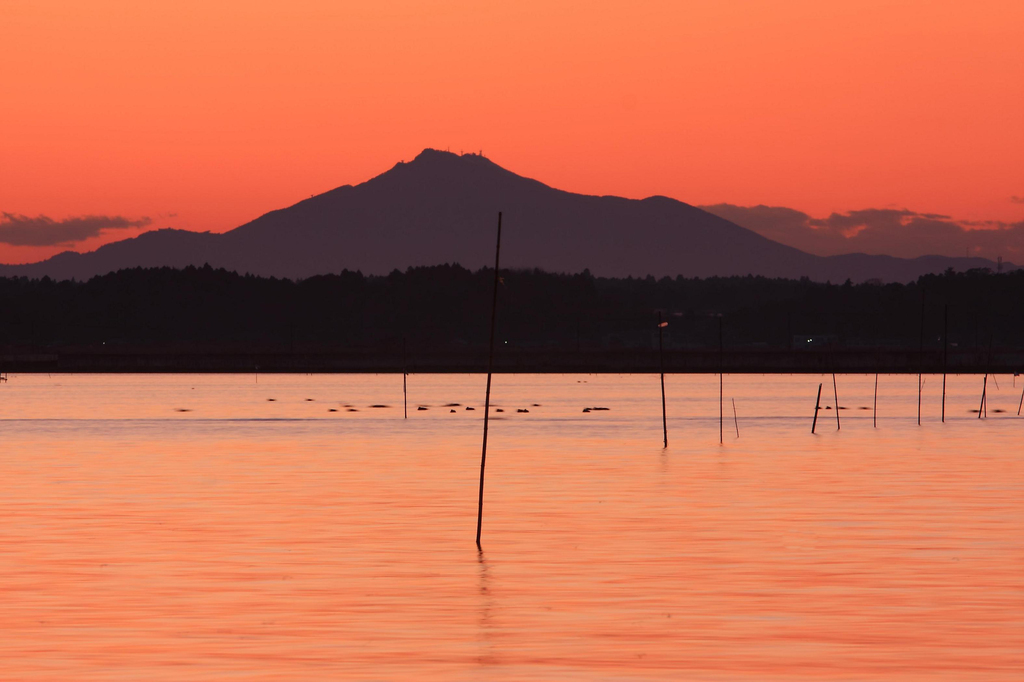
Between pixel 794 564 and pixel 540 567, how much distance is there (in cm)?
469

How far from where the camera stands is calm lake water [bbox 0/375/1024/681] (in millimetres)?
19266

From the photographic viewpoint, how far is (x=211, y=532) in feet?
111

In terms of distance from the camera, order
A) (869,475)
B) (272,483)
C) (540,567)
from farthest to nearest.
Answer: (869,475), (272,483), (540,567)

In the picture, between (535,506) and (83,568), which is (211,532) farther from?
(535,506)

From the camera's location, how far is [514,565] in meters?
28.1

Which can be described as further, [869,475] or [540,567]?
[869,475]

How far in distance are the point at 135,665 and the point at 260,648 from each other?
5.79 feet

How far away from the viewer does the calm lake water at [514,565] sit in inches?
758

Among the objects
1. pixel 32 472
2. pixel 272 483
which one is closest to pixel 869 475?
pixel 272 483

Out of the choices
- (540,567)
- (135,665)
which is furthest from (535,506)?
(135,665)

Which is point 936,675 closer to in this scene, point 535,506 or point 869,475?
point 535,506

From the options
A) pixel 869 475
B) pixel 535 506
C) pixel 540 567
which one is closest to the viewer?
pixel 540 567

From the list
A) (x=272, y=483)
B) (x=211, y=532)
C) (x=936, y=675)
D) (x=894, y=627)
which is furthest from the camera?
(x=272, y=483)

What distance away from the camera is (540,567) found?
2780cm
